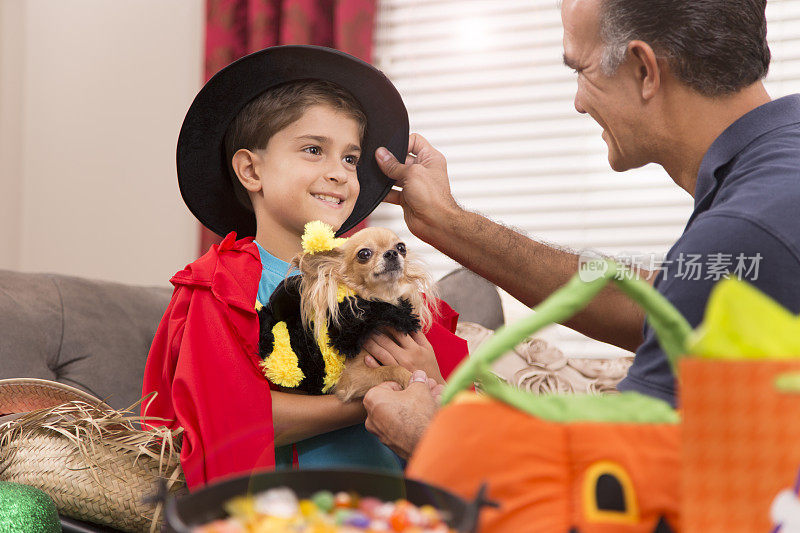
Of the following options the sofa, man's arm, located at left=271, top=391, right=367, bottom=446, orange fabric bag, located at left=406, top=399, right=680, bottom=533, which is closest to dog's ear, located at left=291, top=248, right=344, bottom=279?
man's arm, located at left=271, top=391, right=367, bottom=446

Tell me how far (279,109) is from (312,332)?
446 mm

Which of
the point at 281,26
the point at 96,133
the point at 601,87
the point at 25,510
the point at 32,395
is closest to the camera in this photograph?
the point at 25,510

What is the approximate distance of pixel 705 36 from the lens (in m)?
1.23

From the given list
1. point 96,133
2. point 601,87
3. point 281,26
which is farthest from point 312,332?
point 96,133

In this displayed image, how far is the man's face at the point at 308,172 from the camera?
4.27ft

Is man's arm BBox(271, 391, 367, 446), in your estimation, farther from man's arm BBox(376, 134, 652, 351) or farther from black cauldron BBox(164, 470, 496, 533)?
black cauldron BBox(164, 470, 496, 533)

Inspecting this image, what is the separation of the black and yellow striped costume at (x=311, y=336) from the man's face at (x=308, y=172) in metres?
0.17

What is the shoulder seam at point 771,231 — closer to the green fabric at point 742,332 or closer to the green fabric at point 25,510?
the green fabric at point 742,332

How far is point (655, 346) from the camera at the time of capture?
97 centimetres

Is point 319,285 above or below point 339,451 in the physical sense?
above

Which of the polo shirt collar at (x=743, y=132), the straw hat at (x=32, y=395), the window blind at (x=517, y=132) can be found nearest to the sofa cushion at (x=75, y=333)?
the straw hat at (x=32, y=395)

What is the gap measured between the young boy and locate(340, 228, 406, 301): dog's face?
0.12 metres

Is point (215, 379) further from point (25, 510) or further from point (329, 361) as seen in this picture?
point (25, 510)

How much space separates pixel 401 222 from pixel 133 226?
3.88ft
